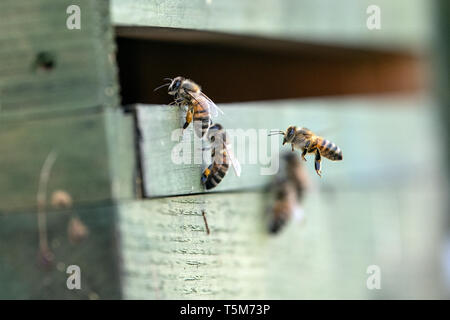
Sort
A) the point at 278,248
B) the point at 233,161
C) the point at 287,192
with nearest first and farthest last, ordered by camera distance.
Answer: the point at 233,161, the point at 278,248, the point at 287,192

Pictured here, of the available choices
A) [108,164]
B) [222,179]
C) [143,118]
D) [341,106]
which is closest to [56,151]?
[108,164]

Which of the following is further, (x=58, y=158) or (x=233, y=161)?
(x=58, y=158)

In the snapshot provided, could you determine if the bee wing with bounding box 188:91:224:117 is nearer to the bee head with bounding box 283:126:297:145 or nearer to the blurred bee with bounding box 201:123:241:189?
the blurred bee with bounding box 201:123:241:189

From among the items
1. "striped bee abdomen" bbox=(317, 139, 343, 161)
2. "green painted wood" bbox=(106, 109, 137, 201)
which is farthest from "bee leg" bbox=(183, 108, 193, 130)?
"striped bee abdomen" bbox=(317, 139, 343, 161)

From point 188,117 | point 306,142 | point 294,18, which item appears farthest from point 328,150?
point 294,18

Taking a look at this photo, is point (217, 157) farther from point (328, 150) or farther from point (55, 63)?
point (55, 63)

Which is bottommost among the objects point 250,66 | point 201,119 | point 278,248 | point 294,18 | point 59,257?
point 278,248
